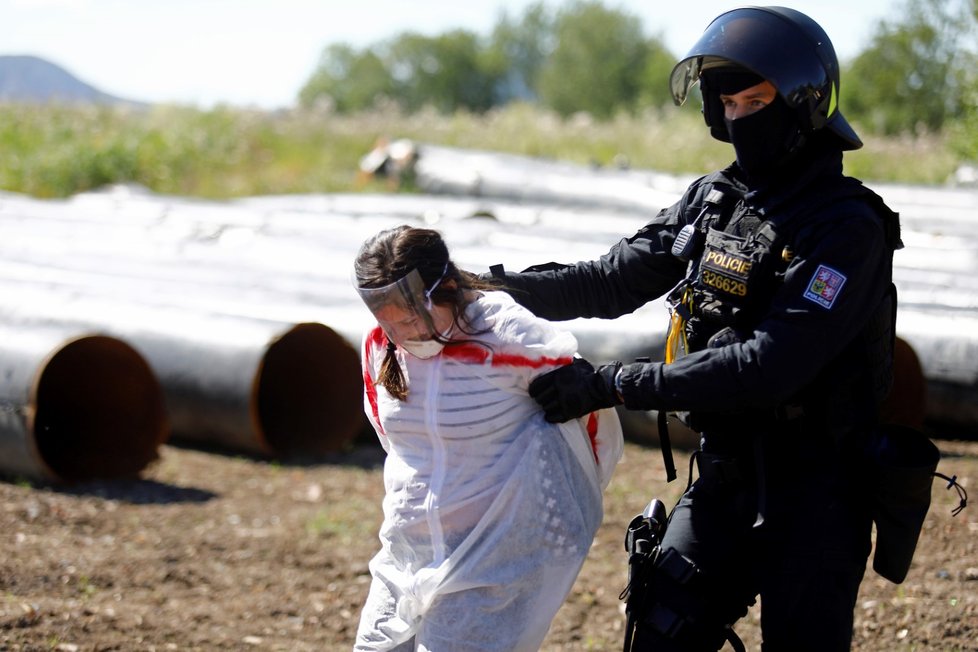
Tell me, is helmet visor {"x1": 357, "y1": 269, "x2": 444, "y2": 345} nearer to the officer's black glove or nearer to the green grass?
the officer's black glove

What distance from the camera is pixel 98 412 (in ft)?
24.1

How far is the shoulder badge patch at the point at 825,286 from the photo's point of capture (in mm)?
2727

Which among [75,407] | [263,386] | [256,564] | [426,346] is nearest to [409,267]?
[426,346]

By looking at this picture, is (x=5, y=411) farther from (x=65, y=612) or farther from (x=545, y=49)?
(x=545, y=49)

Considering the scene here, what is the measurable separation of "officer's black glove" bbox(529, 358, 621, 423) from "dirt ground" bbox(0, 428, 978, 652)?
1967mm

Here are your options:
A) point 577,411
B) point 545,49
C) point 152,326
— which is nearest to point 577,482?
point 577,411

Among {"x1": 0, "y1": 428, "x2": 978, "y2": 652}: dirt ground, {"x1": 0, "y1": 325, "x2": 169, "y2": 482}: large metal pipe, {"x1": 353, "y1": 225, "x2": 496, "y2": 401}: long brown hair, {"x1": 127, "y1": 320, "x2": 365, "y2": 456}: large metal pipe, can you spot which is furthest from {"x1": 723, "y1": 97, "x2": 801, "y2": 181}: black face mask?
{"x1": 0, "y1": 325, "x2": 169, "y2": 482}: large metal pipe

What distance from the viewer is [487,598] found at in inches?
115

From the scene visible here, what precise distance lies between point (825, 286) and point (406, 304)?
1002 millimetres

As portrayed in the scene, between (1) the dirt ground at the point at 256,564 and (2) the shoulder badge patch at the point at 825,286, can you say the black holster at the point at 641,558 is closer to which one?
(2) the shoulder badge patch at the point at 825,286

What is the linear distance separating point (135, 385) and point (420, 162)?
991 cm

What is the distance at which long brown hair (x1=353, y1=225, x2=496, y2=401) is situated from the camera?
292cm

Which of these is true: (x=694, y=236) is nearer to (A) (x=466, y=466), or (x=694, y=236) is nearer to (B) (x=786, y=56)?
(B) (x=786, y=56)

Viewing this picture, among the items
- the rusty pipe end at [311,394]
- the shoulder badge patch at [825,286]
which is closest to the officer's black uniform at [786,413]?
the shoulder badge patch at [825,286]
